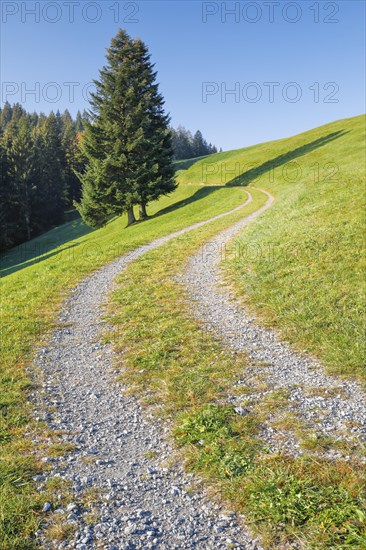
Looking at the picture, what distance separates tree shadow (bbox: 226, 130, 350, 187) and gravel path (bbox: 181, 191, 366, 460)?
127ft

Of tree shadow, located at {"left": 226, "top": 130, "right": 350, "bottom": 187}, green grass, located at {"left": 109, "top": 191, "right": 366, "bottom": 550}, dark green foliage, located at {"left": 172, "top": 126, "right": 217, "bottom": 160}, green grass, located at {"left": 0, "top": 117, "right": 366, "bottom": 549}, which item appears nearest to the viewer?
green grass, located at {"left": 109, "top": 191, "right": 366, "bottom": 550}

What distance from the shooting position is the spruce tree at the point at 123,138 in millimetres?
34594

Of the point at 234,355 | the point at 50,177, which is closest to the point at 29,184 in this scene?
the point at 50,177

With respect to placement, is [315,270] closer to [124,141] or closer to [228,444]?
[228,444]

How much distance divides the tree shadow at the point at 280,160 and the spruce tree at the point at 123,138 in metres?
14.9

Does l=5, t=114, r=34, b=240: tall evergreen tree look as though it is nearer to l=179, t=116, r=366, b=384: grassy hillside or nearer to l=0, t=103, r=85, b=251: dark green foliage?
l=0, t=103, r=85, b=251: dark green foliage

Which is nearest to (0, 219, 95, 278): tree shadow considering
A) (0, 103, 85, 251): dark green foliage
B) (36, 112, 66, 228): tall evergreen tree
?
(0, 103, 85, 251): dark green foliage

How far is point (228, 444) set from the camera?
5340mm

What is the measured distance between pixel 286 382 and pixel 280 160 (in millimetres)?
51979

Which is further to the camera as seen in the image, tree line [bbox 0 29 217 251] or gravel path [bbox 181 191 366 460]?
tree line [bbox 0 29 217 251]

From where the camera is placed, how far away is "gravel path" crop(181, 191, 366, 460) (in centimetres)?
555

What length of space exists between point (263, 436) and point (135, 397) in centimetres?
251

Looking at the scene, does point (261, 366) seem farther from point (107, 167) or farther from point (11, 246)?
point (11, 246)

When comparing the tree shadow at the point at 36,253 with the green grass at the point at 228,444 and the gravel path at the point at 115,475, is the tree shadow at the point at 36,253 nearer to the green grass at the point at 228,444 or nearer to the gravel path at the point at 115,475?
the green grass at the point at 228,444
